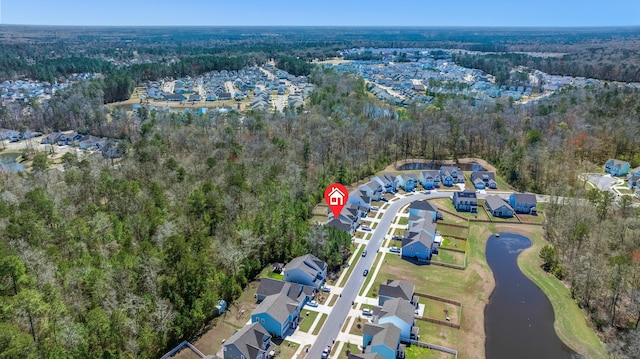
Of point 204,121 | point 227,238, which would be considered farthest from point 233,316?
point 204,121

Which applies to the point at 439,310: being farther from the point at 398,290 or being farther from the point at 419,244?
the point at 419,244

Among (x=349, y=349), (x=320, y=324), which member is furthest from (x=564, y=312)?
(x=320, y=324)

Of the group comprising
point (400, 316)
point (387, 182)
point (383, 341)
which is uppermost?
point (387, 182)

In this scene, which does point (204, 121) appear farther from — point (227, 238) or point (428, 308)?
point (428, 308)

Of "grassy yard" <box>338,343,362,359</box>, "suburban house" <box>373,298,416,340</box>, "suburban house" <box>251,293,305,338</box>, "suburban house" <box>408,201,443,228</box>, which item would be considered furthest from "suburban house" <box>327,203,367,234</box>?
"grassy yard" <box>338,343,362,359</box>

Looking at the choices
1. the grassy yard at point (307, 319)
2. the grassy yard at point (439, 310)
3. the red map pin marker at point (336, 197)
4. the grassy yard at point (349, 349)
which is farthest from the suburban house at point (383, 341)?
the red map pin marker at point (336, 197)

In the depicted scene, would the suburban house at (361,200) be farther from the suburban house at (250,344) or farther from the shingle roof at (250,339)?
the suburban house at (250,344)
